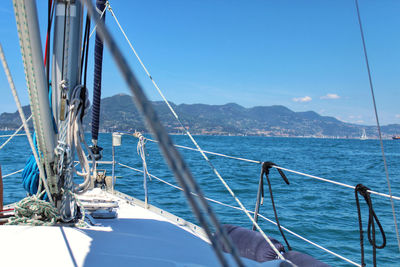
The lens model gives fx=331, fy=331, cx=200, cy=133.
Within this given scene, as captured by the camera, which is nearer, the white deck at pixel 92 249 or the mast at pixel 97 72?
the white deck at pixel 92 249

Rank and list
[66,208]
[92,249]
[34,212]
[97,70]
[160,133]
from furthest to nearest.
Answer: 1. [97,70]
2. [66,208]
3. [34,212]
4. [92,249]
5. [160,133]

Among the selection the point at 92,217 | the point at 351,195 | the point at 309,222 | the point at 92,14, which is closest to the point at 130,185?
the point at 309,222

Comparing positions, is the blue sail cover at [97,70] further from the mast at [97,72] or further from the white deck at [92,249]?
the white deck at [92,249]

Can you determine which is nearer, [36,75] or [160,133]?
[160,133]

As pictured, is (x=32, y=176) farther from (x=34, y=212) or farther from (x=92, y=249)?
(x=92, y=249)

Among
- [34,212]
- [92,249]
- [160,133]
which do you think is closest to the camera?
[160,133]

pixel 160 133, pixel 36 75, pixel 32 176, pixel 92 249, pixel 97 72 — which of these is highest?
pixel 97 72

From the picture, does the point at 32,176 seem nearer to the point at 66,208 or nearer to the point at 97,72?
the point at 66,208

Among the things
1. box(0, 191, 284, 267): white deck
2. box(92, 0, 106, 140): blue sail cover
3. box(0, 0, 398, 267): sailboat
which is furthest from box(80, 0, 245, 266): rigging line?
box(92, 0, 106, 140): blue sail cover

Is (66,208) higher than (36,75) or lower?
lower

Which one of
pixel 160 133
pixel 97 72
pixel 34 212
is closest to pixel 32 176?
pixel 34 212

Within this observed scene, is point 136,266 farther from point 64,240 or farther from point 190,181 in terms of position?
point 190,181

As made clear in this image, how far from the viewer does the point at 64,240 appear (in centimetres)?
175

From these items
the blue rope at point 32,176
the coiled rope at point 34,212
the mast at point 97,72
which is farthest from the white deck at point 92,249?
the mast at point 97,72
